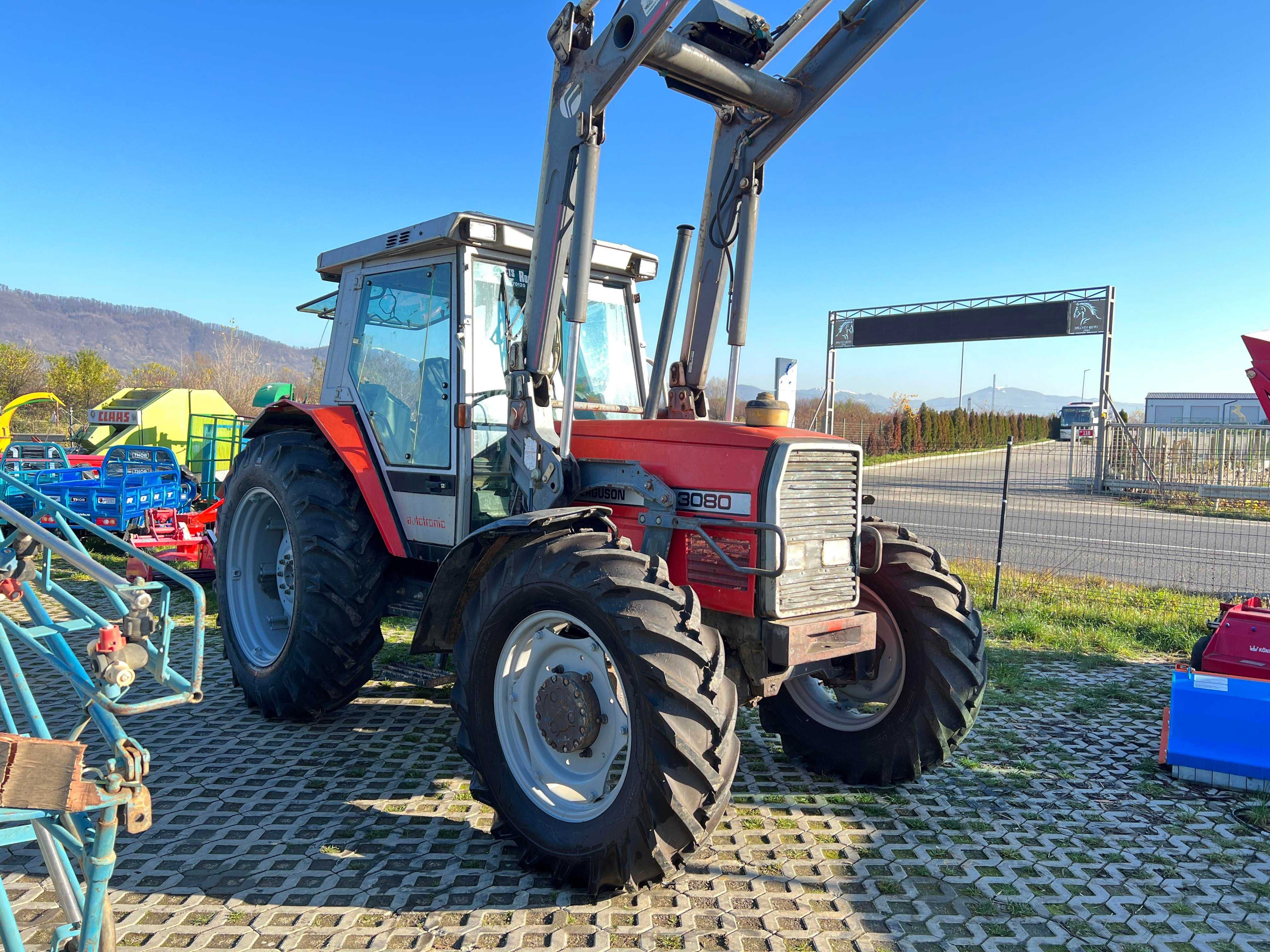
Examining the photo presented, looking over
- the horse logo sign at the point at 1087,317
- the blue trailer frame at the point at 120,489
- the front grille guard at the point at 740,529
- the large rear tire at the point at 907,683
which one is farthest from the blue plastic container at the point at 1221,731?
the horse logo sign at the point at 1087,317

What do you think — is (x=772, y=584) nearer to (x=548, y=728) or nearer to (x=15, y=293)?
(x=548, y=728)

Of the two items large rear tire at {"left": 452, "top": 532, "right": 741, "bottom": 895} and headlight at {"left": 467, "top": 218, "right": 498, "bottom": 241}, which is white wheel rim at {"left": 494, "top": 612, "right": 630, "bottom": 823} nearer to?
large rear tire at {"left": 452, "top": 532, "right": 741, "bottom": 895}

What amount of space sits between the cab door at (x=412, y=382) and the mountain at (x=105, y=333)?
16297 centimetres

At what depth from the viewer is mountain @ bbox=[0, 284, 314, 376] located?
16575cm

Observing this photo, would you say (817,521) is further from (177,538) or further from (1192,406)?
(1192,406)

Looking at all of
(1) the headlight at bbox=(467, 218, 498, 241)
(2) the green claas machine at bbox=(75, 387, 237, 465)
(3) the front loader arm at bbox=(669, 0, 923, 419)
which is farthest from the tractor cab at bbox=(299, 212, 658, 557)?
(2) the green claas machine at bbox=(75, 387, 237, 465)

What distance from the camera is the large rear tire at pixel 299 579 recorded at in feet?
14.9

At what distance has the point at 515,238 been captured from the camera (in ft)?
14.6

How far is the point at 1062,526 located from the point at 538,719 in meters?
10.5

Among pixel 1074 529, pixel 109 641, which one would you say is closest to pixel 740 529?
pixel 109 641

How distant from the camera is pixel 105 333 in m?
182

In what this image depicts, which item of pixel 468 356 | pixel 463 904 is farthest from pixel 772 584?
pixel 468 356

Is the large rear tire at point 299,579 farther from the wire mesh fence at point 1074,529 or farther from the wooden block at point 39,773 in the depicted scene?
the wire mesh fence at point 1074,529

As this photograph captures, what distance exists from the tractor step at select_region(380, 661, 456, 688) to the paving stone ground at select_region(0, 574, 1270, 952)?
40 centimetres
